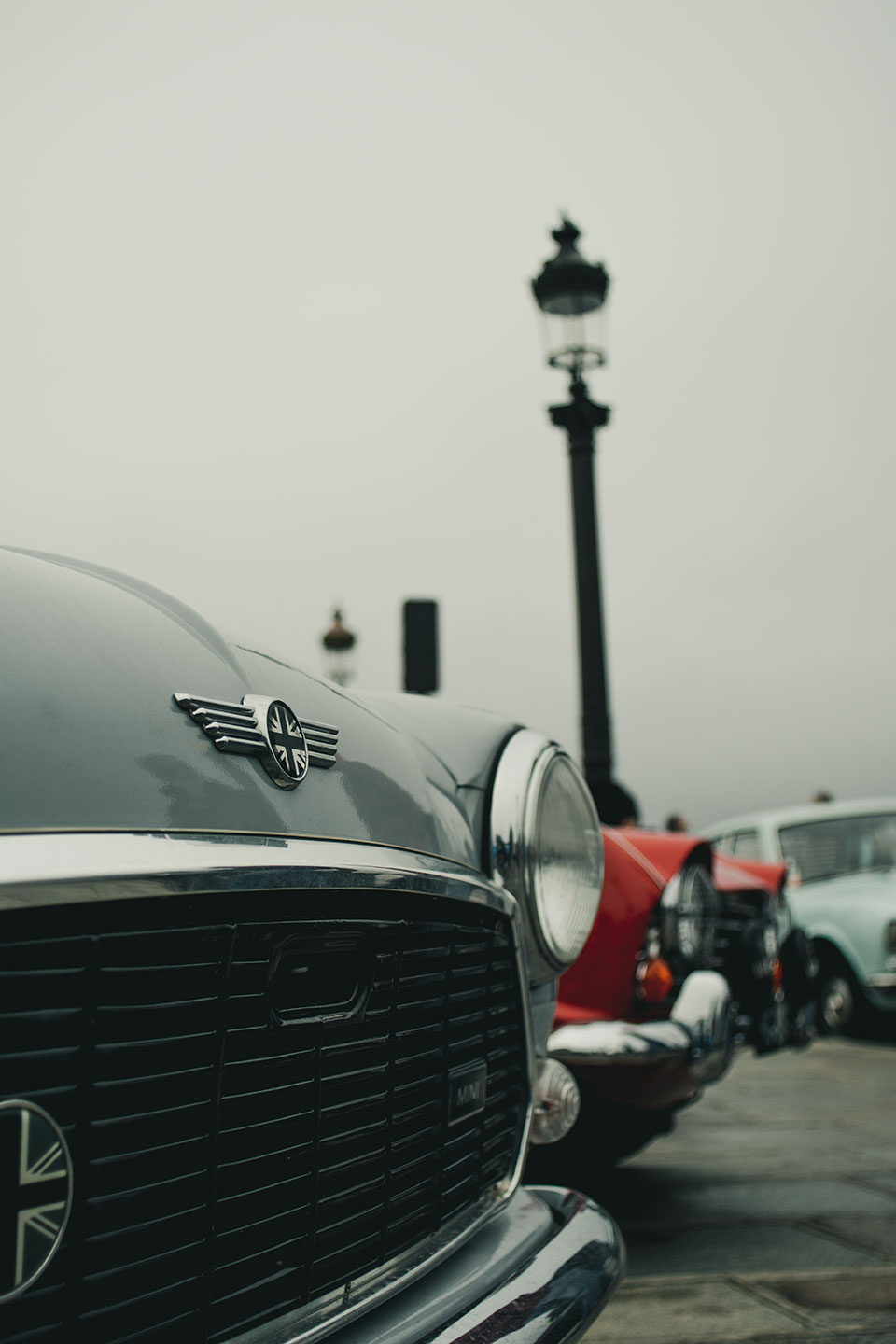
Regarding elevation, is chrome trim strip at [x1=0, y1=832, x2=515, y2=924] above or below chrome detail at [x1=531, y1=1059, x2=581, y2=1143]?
above

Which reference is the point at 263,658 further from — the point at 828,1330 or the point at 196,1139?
the point at 828,1330

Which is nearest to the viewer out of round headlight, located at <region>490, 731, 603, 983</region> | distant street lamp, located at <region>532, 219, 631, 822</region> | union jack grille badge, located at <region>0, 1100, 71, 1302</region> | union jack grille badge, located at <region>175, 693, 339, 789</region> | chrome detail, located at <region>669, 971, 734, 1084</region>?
union jack grille badge, located at <region>0, 1100, 71, 1302</region>

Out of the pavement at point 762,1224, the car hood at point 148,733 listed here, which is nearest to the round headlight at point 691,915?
the pavement at point 762,1224

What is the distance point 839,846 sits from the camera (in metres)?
8.63

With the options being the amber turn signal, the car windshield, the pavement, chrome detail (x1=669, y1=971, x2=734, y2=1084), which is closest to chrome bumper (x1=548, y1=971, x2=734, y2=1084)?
chrome detail (x1=669, y1=971, x2=734, y2=1084)

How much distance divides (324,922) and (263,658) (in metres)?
0.34

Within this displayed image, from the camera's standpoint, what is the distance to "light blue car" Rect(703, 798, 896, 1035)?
25.9ft

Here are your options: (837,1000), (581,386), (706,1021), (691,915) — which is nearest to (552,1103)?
(706,1021)

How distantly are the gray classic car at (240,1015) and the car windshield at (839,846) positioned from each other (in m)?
7.41

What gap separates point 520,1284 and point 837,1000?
24.1 ft

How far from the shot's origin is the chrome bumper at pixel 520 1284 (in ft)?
3.78

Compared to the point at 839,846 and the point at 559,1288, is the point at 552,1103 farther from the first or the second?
the point at 839,846

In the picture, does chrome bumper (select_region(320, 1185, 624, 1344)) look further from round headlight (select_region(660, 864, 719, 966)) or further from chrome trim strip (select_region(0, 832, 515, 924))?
round headlight (select_region(660, 864, 719, 966))

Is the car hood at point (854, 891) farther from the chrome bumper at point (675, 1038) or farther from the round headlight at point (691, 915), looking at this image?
the chrome bumper at point (675, 1038)
